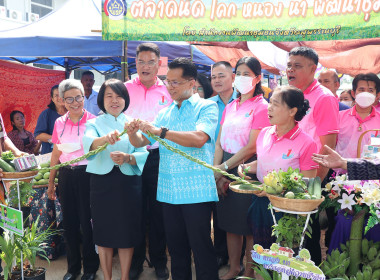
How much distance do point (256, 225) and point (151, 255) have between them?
4.35 ft

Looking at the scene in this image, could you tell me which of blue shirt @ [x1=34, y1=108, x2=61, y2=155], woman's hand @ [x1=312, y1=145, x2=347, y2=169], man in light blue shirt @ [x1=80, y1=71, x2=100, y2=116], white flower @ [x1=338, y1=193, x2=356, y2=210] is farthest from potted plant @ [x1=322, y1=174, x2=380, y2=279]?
man in light blue shirt @ [x1=80, y1=71, x2=100, y2=116]

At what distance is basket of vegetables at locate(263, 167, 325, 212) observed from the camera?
2.00 metres

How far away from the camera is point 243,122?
3.10 meters

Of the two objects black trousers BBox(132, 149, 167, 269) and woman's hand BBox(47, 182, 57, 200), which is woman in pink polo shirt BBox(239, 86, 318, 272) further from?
woman's hand BBox(47, 182, 57, 200)

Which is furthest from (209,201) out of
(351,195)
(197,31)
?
(197,31)

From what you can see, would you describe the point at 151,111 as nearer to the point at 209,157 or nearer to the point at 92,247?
the point at 209,157

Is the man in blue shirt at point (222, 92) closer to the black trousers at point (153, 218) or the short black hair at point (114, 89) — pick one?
the black trousers at point (153, 218)

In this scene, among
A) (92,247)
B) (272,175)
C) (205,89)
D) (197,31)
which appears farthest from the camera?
(205,89)

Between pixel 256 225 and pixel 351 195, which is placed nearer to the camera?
pixel 351 195

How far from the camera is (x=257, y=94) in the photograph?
3.23 m

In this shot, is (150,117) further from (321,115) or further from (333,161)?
(333,161)

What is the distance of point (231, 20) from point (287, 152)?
5.89 ft

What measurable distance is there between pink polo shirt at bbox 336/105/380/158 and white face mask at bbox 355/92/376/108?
0.36ft

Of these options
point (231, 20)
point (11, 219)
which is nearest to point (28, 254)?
point (11, 219)
